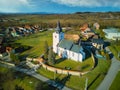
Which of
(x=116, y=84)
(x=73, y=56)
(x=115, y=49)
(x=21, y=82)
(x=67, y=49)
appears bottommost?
(x=21, y=82)

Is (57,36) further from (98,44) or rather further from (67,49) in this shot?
(98,44)

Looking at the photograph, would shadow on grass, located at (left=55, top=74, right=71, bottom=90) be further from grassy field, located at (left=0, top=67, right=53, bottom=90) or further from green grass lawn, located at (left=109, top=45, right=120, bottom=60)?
green grass lawn, located at (left=109, top=45, right=120, bottom=60)

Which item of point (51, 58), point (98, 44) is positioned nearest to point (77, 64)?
point (51, 58)

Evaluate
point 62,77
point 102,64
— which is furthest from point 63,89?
point 102,64

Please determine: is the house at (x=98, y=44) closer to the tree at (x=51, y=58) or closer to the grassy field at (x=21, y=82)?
the tree at (x=51, y=58)

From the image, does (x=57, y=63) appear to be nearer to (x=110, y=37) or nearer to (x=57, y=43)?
(x=57, y=43)

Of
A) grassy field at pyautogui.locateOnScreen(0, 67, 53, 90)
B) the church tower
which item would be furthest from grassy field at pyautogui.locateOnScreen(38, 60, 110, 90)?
the church tower

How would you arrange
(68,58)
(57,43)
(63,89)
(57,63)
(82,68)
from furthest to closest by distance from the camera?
(57,43) → (68,58) → (57,63) → (82,68) → (63,89)
